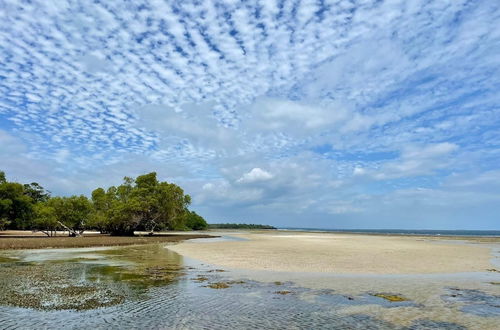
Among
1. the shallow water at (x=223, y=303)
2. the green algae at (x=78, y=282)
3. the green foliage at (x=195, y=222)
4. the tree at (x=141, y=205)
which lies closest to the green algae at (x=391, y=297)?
the shallow water at (x=223, y=303)

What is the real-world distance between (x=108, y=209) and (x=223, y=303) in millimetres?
71920

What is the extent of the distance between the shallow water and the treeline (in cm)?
5406

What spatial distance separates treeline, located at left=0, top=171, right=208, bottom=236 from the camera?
69.1 meters

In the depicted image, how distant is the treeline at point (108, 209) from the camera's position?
2721 inches

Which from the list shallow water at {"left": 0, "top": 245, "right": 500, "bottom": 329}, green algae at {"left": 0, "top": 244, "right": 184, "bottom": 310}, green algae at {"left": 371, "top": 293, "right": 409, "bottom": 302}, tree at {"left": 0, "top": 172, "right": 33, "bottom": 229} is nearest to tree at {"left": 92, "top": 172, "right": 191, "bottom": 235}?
tree at {"left": 0, "top": 172, "right": 33, "bottom": 229}

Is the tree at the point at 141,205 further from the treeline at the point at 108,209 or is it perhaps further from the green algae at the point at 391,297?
the green algae at the point at 391,297

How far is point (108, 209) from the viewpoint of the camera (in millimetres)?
80562

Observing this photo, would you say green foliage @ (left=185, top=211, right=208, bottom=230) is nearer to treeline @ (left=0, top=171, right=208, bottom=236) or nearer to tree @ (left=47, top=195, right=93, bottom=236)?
treeline @ (left=0, top=171, right=208, bottom=236)

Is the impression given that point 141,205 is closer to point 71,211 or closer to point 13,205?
point 71,211

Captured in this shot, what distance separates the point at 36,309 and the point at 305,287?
12.2 m

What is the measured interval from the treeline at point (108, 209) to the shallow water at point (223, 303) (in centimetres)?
5406

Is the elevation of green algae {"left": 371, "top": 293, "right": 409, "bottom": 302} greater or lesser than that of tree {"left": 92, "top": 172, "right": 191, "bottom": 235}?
lesser

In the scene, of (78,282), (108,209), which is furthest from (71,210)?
(78,282)

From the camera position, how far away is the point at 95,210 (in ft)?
270
